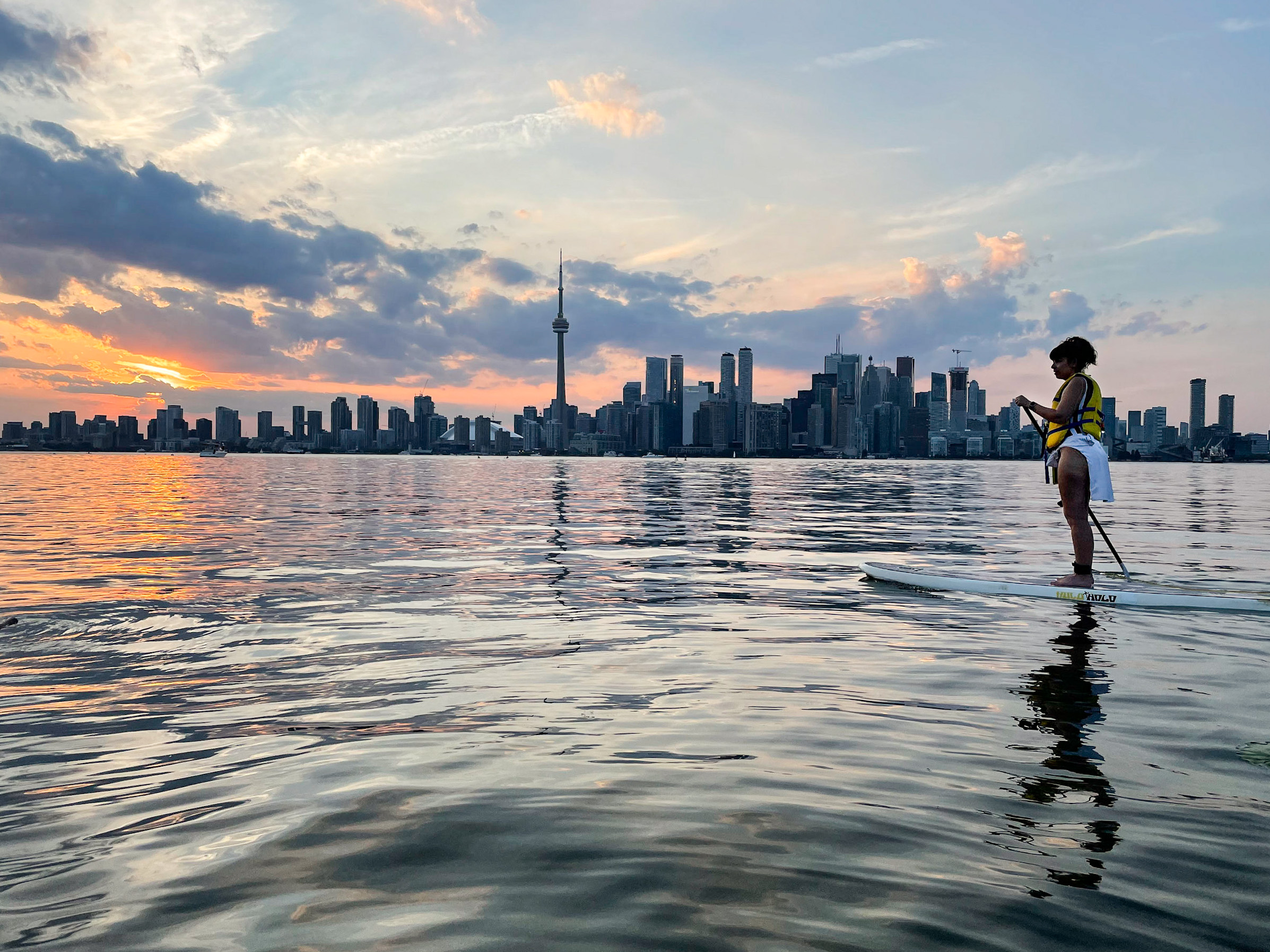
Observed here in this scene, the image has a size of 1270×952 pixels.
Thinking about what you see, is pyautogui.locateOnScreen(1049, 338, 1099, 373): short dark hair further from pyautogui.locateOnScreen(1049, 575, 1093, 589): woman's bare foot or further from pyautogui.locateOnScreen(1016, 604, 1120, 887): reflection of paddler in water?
pyautogui.locateOnScreen(1016, 604, 1120, 887): reflection of paddler in water

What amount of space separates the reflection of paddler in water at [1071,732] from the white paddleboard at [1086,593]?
262cm

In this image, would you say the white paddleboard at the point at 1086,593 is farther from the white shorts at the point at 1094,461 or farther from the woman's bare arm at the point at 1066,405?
the woman's bare arm at the point at 1066,405

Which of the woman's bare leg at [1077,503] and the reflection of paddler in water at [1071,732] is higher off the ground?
the woman's bare leg at [1077,503]

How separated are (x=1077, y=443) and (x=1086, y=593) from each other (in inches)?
86.0

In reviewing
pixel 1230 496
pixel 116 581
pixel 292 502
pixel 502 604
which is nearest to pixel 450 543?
pixel 116 581

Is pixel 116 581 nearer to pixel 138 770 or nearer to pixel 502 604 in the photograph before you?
pixel 502 604

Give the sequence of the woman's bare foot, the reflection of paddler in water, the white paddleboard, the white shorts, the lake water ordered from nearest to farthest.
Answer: the lake water → the reflection of paddler in water → the white paddleboard → the woman's bare foot → the white shorts

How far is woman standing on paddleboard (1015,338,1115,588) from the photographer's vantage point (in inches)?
500

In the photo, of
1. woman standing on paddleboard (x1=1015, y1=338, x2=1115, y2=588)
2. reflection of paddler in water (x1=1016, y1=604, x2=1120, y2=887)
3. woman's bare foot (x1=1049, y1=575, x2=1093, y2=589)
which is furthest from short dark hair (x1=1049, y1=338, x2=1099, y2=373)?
reflection of paddler in water (x1=1016, y1=604, x2=1120, y2=887)

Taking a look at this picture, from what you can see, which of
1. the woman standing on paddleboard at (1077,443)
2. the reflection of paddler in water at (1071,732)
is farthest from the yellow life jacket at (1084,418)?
the reflection of paddler in water at (1071,732)

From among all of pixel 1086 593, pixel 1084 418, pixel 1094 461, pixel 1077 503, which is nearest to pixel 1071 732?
pixel 1086 593

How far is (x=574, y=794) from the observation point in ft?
16.3

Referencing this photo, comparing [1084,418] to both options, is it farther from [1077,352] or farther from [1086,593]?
[1086,593]

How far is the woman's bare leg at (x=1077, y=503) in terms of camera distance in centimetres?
1266
